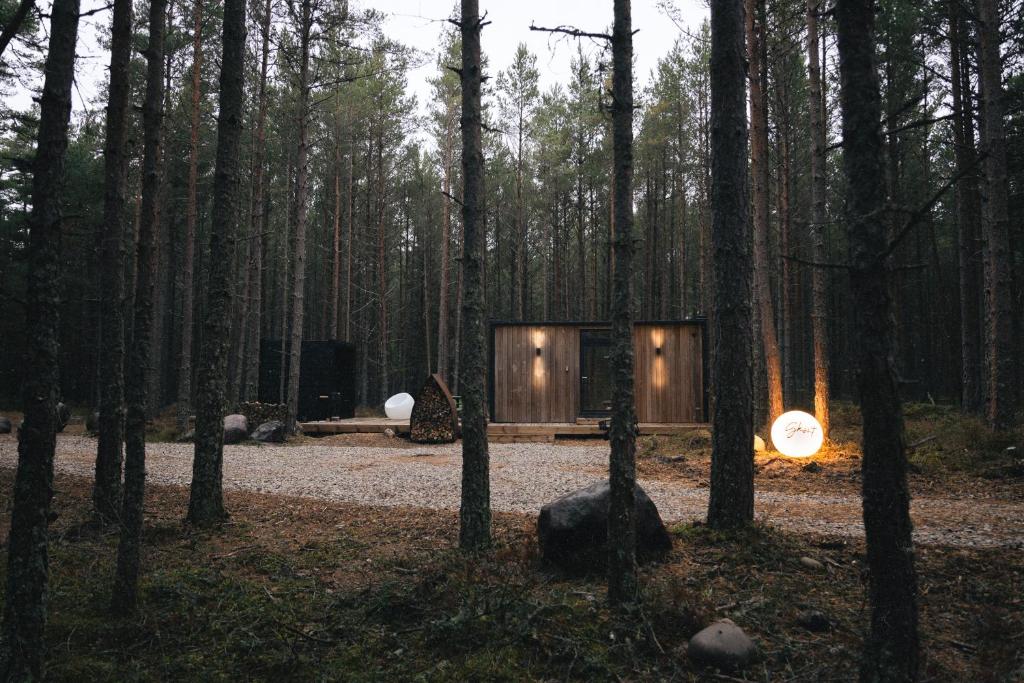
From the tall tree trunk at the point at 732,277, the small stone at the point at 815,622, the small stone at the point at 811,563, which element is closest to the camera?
the small stone at the point at 815,622

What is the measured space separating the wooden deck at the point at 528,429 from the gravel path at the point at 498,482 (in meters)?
0.91

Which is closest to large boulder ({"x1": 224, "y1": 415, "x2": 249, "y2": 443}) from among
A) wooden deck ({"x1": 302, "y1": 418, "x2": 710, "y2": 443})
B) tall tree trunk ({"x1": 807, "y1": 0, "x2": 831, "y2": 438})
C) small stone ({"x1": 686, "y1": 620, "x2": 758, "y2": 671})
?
wooden deck ({"x1": 302, "y1": 418, "x2": 710, "y2": 443})

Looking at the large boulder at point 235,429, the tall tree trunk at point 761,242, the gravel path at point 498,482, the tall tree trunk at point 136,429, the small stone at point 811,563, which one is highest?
the tall tree trunk at point 761,242

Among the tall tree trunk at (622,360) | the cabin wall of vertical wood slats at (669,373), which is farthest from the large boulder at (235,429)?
the tall tree trunk at (622,360)

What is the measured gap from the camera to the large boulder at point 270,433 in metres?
13.3

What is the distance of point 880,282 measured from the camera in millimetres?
2371

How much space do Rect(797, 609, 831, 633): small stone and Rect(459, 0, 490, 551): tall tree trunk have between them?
235cm

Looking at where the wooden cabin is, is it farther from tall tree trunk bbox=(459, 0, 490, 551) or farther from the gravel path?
tall tree trunk bbox=(459, 0, 490, 551)

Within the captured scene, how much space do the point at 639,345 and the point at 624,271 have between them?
40.6 feet

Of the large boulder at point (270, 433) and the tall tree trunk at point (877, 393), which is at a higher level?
the tall tree trunk at point (877, 393)

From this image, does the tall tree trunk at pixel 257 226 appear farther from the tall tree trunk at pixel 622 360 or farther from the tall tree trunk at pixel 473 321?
the tall tree trunk at pixel 622 360

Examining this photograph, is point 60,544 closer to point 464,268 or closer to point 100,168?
point 464,268

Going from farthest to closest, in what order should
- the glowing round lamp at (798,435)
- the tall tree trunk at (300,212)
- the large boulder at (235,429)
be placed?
the large boulder at (235,429) → the tall tree trunk at (300,212) → the glowing round lamp at (798,435)

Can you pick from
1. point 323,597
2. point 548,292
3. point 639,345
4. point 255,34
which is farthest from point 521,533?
point 548,292
